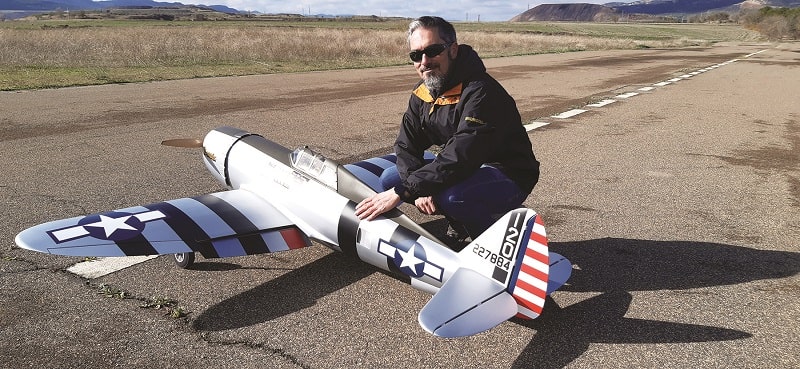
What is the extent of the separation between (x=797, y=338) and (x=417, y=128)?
11.0ft

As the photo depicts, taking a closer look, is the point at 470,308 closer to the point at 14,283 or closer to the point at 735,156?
the point at 14,283

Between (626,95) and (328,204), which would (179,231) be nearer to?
(328,204)

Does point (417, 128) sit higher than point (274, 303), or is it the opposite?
point (417, 128)

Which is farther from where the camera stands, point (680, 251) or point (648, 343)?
point (680, 251)

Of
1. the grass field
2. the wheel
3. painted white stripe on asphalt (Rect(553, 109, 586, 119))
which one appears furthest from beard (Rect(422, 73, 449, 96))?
the grass field

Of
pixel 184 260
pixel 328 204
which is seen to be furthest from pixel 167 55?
pixel 328 204

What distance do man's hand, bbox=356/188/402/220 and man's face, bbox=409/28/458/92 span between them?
1.00 metres

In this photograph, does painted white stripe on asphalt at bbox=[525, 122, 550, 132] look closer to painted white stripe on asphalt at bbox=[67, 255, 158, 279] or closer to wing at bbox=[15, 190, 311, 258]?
wing at bbox=[15, 190, 311, 258]

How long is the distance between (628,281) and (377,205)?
2.31 meters

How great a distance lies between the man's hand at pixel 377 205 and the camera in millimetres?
4184

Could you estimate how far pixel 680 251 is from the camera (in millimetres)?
5238

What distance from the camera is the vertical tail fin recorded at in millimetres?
3367

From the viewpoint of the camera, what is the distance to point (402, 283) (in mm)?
4504

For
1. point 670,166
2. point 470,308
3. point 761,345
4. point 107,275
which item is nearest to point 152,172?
point 107,275
